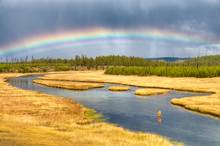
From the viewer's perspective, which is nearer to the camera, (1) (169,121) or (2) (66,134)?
(2) (66,134)

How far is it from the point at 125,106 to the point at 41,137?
4085 centimetres

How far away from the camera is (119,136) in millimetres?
41438

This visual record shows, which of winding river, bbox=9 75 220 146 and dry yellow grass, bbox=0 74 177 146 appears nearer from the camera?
dry yellow grass, bbox=0 74 177 146

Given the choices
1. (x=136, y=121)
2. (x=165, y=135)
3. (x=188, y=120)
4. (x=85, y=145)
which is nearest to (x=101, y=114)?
(x=136, y=121)

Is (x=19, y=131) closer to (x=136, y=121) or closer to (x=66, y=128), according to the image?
(x=66, y=128)

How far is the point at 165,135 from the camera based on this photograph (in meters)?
45.1

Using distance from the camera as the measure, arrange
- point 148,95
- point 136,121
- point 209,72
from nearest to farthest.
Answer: point 136,121
point 148,95
point 209,72

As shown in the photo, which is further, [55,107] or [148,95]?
[148,95]

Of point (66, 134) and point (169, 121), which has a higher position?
point (66, 134)

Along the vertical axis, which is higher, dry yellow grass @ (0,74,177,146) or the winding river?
dry yellow grass @ (0,74,177,146)

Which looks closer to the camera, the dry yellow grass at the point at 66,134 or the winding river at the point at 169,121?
the dry yellow grass at the point at 66,134

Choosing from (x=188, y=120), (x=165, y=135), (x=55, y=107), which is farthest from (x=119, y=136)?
(x=55, y=107)

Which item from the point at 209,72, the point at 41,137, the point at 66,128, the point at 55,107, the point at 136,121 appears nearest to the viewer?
the point at 41,137

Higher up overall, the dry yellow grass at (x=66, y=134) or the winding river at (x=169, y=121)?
the dry yellow grass at (x=66, y=134)
